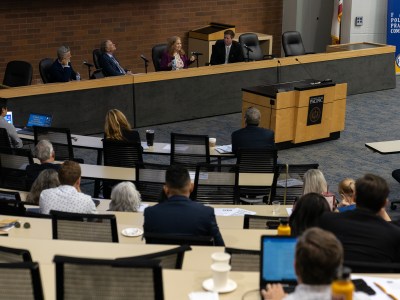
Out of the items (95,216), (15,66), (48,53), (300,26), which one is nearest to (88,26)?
(48,53)

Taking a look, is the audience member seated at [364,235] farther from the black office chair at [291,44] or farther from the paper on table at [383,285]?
the black office chair at [291,44]

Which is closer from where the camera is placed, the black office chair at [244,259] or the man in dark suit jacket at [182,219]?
the black office chair at [244,259]

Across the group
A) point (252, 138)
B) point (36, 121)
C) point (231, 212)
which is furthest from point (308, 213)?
point (36, 121)

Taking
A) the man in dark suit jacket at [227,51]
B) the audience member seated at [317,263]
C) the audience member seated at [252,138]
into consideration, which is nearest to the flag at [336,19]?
the man in dark suit jacket at [227,51]

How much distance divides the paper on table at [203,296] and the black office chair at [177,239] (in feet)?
2.48

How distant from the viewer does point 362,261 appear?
425 centimetres

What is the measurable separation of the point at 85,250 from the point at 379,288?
175cm

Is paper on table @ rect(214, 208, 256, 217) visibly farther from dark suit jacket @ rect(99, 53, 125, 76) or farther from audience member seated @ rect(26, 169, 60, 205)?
dark suit jacket @ rect(99, 53, 125, 76)

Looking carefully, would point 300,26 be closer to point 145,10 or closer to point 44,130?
point 145,10

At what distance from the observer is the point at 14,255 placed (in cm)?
397

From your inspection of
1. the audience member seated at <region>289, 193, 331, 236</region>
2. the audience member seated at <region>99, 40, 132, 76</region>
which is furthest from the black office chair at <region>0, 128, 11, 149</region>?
the audience member seated at <region>289, 193, 331, 236</region>

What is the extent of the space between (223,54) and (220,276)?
33.3ft

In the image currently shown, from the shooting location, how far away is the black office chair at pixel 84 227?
4973 mm

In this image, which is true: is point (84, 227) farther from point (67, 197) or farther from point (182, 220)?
point (67, 197)
